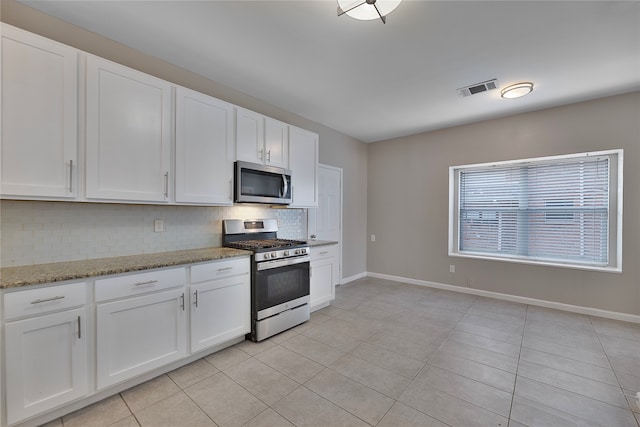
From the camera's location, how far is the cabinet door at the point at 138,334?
1.79 meters

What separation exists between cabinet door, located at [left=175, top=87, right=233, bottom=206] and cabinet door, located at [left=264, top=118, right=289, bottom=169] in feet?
1.54

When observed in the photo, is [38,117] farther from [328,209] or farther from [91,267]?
[328,209]

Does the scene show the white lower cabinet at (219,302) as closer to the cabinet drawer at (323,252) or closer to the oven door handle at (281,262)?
the oven door handle at (281,262)

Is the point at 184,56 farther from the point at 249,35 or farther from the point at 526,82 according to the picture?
the point at 526,82

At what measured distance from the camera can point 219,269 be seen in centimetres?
242

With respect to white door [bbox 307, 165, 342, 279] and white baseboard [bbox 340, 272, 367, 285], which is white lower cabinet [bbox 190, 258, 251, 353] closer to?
white door [bbox 307, 165, 342, 279]

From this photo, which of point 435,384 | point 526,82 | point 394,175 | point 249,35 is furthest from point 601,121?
point 249,35

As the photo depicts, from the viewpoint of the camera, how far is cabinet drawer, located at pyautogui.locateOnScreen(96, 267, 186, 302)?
179 cm

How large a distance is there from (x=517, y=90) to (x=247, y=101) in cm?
313

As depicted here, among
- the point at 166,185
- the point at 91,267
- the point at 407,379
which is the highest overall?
the point at 166,185

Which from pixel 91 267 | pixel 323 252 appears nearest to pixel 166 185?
pixel 91 267

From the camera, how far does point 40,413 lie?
1.57 metres

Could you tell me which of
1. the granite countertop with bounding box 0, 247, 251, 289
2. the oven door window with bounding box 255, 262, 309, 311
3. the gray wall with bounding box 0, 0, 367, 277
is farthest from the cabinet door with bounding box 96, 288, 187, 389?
the gray wall with bounding box 0, 0, 367, 277

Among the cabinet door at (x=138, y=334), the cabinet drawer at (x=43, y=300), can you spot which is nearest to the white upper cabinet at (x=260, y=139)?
the cabinet door at (x=138, y=334)
